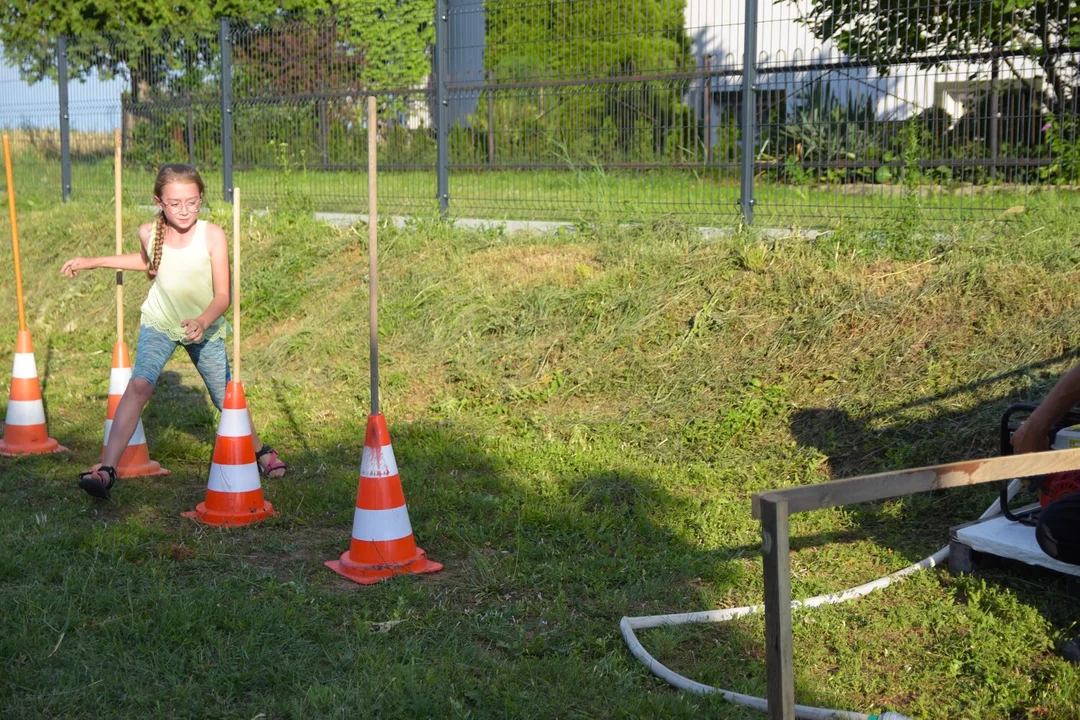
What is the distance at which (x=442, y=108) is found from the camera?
10648 mm

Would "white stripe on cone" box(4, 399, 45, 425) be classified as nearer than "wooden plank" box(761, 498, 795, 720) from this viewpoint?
No

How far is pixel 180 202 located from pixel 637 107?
5.10m

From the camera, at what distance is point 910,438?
5668 millimetres

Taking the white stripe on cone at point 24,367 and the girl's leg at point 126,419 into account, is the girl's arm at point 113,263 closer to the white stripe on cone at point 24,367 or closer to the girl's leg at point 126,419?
the girl's leg at point 126,419

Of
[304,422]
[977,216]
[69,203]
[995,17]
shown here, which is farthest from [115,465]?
[69,203]

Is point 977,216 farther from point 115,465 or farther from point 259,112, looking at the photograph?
point 259,112

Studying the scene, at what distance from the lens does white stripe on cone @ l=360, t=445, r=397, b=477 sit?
455cm

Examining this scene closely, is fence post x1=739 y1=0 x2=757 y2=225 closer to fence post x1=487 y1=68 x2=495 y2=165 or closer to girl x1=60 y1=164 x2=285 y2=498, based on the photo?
fence post x1=487 y1=68 x2=495 y2=165

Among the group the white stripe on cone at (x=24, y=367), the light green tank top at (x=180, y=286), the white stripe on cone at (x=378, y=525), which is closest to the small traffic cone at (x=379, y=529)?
the white stripe on cone at (x=378, y=525)

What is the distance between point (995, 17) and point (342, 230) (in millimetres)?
6501

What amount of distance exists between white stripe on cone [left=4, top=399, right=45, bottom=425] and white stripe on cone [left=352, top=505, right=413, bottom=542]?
306 cm

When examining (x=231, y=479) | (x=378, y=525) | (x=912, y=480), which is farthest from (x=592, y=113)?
(x=912, y=480)

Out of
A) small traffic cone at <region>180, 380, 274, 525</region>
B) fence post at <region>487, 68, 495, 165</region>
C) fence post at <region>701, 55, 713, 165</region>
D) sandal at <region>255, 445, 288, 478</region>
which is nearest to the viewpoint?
small traffic cone at <region>180, 380, 274, 525</region>

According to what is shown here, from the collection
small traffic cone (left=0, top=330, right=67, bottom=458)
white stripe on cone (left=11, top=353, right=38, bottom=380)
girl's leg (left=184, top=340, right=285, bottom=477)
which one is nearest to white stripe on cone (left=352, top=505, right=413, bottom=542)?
girl's leg (left=184, top=340, right=285, bottom=477)
